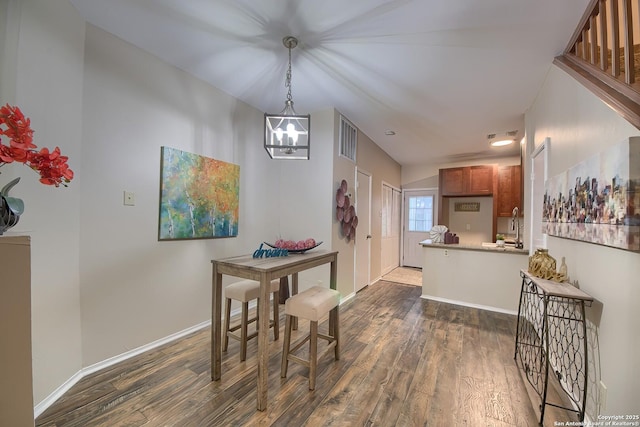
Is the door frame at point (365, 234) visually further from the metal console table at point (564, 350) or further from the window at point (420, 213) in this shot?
the window at point (420, 213)

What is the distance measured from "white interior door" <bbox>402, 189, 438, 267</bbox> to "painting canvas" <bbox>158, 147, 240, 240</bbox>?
4.77m

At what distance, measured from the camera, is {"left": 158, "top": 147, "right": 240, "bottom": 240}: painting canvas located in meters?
2.38

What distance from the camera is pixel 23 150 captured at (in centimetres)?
92

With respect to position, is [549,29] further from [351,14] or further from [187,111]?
[187,111]

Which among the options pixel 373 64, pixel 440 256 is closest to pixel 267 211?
pixel 373 64

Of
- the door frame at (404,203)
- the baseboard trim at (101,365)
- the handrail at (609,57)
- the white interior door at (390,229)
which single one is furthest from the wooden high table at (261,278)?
the door frame at (404,203)

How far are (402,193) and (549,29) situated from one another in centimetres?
473

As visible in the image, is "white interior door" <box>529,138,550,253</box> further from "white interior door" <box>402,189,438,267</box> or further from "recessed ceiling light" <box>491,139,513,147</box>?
"white interior door" <box>402,189,438,267</box>

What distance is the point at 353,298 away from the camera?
12.7 feet

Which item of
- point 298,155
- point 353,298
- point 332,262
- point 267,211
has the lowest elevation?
point 353,298

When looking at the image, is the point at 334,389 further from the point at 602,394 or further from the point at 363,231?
the point at 363,231

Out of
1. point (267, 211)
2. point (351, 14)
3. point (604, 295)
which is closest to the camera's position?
point (604, 295)

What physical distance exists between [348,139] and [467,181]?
3.13 meters

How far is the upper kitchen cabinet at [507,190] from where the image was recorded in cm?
487
